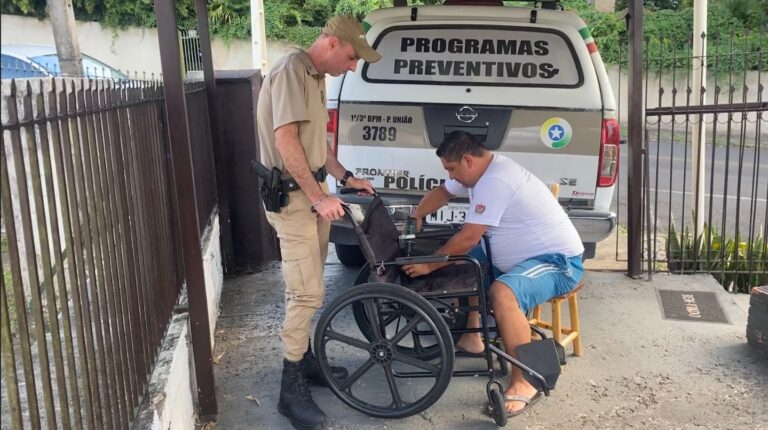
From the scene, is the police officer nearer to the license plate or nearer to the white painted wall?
the white painted wall

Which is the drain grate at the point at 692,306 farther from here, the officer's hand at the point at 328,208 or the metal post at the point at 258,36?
the metal post at the point at 258,36

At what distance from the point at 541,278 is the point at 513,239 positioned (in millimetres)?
259

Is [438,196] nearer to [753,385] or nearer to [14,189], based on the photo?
[753,385]

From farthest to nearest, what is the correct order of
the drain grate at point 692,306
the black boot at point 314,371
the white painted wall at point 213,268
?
1. the drain grate at point 692,306
2. the white painted wall at point 213,268
3. the black boot at point 314,371

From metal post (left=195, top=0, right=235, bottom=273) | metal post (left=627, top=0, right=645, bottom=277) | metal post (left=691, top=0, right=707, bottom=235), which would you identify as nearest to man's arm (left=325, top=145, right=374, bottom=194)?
metal post (left=195, top=0, right=235, bottom=273)

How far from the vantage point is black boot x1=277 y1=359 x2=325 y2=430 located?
3.30m

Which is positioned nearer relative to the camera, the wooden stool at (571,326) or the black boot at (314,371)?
the black boot at (314,371)

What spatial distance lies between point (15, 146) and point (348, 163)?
311 cm

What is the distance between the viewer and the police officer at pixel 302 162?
3141mm

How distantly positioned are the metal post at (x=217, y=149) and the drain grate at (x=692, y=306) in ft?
10.6

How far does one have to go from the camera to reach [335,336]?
10.9 ft

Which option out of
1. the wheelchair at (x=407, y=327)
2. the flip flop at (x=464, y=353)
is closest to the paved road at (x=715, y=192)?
the flip flop at (x=464, y=353)

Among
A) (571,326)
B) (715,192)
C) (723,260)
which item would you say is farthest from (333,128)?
(715,192)

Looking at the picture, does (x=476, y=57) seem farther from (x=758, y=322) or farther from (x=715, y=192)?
(x=715, y=192)
